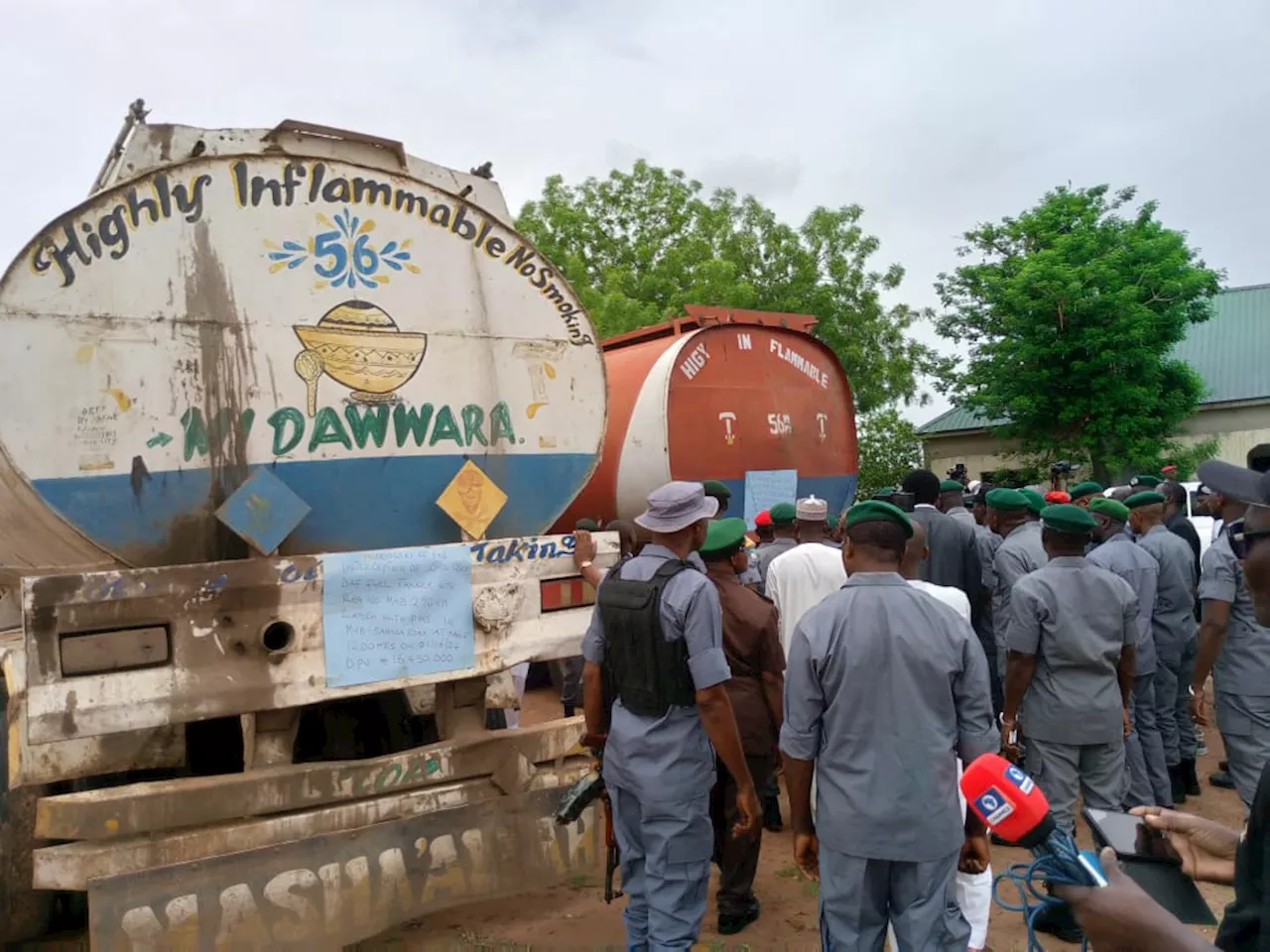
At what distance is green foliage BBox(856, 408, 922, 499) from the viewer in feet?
59.3

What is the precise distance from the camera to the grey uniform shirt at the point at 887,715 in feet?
9.06

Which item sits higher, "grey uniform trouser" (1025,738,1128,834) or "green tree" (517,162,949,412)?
"green tree" (517,162,949,412)

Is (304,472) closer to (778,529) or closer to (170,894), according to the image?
(170,894)

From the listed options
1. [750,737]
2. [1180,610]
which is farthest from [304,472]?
[1180,610]

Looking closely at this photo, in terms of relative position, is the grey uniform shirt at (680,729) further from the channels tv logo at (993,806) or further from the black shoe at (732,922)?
the channels tv logo at (993,806)

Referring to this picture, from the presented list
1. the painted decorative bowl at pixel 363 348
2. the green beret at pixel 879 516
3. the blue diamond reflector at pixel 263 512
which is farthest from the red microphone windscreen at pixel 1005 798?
the painted decorative bowl at pixel 363 348

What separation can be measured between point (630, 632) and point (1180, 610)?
3.99 m

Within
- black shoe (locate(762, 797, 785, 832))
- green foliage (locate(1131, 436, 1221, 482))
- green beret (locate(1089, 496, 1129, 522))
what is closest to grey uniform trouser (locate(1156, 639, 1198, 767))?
green beret (locate(1089, 496, 1129, 522))

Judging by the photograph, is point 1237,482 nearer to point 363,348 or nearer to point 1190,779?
point 363,348

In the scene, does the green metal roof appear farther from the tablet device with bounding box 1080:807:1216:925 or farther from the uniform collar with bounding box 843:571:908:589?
the tablet device with bounding box 1080:807:1216:925

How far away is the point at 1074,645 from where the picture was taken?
13.1ft

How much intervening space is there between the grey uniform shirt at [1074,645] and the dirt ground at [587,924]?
36.2 inches

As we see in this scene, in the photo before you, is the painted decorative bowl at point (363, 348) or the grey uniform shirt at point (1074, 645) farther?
the grey uniform shirt at point (1074, 645)

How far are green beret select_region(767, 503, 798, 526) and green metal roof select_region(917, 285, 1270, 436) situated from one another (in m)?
16.6
